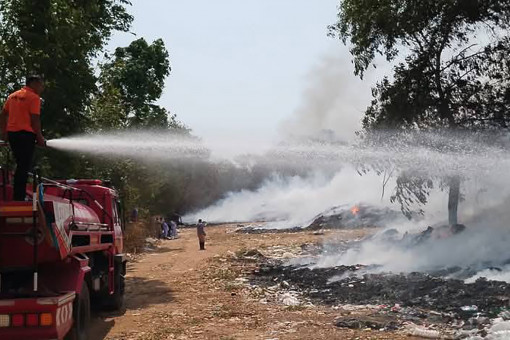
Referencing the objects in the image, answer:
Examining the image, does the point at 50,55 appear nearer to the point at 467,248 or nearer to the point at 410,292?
the point at 410,292

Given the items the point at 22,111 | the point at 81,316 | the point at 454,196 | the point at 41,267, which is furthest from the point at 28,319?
the point at 454,196

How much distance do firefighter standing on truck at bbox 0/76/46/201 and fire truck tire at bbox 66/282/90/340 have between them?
1.48 m

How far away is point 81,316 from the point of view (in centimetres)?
741

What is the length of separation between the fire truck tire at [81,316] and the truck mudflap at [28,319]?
3.57 feet

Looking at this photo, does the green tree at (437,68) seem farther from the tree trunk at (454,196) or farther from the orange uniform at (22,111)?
the orange uniform at (22,111)

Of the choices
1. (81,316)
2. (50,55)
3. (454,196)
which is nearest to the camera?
(81,316)

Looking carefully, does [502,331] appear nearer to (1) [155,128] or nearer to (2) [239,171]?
(1) [155,128]

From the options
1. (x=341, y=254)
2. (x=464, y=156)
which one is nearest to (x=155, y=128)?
(x=341, y=254)

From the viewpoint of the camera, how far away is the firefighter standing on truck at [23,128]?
21.8 feet

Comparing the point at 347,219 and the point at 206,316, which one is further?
the point at 347,219

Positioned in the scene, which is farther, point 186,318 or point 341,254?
point 341,254

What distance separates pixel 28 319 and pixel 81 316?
1666mm

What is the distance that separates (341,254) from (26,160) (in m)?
12.8

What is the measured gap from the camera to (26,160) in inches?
264
